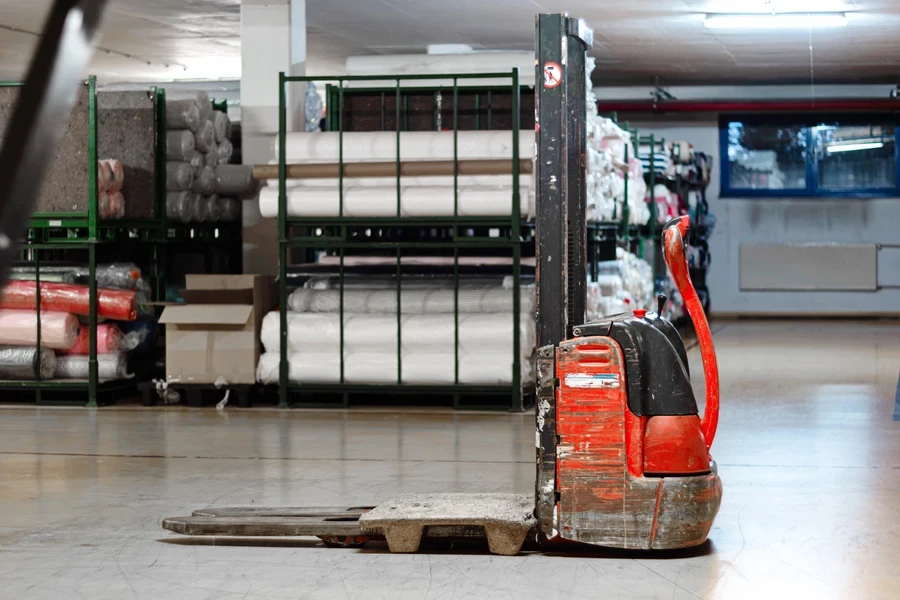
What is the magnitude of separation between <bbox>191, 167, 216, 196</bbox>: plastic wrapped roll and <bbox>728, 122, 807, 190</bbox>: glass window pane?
12.6m

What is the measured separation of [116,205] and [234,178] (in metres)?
1.44

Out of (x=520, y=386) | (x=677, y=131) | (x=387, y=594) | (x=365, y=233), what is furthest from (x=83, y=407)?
(x=677, y=131)

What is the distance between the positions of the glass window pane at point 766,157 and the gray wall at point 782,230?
0.27 m

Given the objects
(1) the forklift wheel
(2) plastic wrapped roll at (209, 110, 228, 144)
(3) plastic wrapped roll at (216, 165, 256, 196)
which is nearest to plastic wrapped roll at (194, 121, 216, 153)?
(2) plastic wrapped roll at (209, 110, 228, 144)

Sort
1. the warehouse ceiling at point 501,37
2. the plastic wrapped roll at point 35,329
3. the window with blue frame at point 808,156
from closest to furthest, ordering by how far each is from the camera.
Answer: the plastic wrapped roll at point 35,329, the warehouse ceiling at point 501,37, the window with blue frame at point 808,156

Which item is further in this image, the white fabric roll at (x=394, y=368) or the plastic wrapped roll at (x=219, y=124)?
the plastic wrapped roll at (x=219, y=124)

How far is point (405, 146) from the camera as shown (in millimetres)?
8961

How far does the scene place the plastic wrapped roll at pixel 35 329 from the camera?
927cm

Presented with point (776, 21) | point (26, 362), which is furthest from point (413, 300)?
point (776, 21)

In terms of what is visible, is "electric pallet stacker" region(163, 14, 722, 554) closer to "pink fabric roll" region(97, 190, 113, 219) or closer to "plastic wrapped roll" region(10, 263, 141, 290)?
"pink fabric roll" region(97, 190, 113, 219)

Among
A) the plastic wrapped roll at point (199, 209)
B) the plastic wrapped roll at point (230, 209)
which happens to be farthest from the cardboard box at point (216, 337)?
the plastic wrapped roll at point (230, 209)

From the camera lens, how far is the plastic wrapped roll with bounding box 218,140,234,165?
10.9 m

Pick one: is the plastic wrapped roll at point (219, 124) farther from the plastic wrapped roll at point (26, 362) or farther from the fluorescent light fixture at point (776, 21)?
the fluorescent light fixture at point (776, 21)

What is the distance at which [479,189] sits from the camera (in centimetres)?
879
